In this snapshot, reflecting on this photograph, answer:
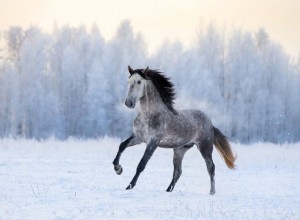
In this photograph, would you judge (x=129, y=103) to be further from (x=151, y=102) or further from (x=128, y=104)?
(x=151, y=102)

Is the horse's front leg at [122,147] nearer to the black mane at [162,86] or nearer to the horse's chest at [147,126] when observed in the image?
the horse's chest at [147,126]

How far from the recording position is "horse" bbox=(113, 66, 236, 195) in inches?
340

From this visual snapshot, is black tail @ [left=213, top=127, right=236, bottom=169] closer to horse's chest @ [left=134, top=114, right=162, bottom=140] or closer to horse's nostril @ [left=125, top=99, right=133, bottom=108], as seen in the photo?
horse's chest @ [left=134, top=114, right=162, bottom=140]

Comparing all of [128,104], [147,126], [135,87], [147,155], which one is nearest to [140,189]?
[147,155]

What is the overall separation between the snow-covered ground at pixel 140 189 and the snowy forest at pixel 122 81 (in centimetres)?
2539

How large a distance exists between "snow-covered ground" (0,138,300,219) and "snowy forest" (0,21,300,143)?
25.4 meters

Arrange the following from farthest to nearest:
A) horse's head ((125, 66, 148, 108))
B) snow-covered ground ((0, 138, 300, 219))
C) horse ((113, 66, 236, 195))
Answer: horse ((113, 66, 236, 195)) < horse's head ((125, 66, 148, 108)) < snow-covered ground ((0, 138, 300, 219))

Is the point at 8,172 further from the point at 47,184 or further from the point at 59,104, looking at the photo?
the point at 59,104

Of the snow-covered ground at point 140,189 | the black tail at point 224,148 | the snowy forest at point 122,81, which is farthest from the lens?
the snowy forest at point 122,81

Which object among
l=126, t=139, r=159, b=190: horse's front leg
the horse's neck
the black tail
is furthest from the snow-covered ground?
the horse's neck

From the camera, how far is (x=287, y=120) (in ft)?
167

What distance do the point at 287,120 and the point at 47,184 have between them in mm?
43790

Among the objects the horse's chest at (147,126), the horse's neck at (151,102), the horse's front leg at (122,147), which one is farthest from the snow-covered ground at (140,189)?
the horse's neck at (151,102)

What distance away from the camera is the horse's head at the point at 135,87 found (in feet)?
28.0
